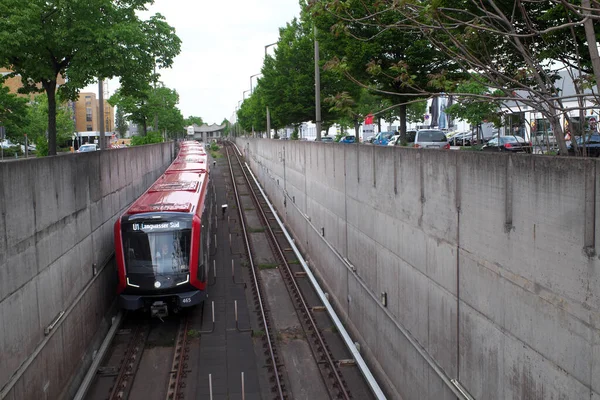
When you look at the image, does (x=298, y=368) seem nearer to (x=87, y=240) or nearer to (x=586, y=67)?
(x=87, y=240)

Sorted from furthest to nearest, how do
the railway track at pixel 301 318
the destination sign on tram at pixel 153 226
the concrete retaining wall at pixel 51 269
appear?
1. the destination sign on tram at pixel 153 226
2. the railway track at pixel 301 318
3. the concrete retaining wall at pixel 51 269

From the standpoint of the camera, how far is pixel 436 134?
2827cm

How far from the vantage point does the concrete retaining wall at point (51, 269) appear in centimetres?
896

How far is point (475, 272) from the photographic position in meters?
7.81

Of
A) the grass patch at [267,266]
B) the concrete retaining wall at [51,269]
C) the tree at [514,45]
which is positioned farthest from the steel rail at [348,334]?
the concrete retaining wall at [51,269]

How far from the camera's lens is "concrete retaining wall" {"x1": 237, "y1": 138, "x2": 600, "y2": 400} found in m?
5.67

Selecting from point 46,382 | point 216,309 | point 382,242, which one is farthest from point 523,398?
point 216,309

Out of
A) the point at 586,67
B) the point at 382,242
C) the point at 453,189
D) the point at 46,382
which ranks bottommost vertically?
the point at 46,382

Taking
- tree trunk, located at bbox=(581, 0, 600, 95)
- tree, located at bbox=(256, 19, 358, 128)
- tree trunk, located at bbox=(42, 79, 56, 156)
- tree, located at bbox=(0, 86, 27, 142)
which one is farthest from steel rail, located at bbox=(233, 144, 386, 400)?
tree, located at bbox=(256, 19, 358, 128)

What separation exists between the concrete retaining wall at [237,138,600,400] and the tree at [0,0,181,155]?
754cm

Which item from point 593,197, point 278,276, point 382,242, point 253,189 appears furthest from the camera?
point 253,189

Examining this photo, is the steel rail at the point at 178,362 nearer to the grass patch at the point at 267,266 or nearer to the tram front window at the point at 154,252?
the tram front window at the point at 154,252

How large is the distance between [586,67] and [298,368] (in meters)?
8.79

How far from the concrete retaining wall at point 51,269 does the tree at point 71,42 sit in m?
2.72
